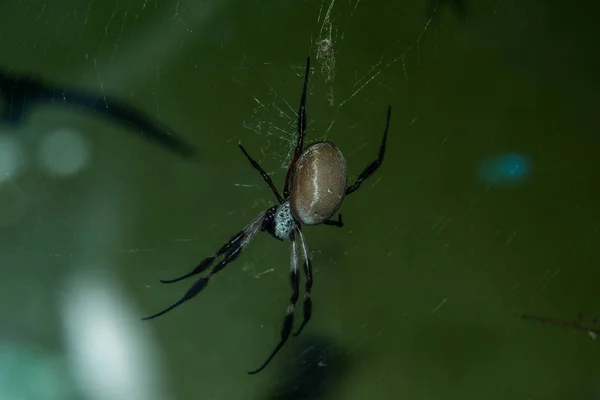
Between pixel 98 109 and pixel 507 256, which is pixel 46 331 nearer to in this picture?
pixel 98 109

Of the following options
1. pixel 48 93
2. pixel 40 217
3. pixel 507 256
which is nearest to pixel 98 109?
pixel 48 93

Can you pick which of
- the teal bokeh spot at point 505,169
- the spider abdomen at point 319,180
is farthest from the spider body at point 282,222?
the teal bokeh spot at point 505,169

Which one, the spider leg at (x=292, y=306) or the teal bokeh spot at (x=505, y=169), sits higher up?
the spider leg at (x=292, y=306)

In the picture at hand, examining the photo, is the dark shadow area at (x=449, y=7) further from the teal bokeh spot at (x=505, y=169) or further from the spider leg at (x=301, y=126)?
the spider leg at (x=301, y=126)

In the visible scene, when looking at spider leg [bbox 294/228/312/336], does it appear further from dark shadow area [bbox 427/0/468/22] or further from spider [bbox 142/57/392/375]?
dark shadow area [bbox 427/0/468/22]

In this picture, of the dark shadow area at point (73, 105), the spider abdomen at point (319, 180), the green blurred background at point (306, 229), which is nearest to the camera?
the spider abdomen at point (319, 180)

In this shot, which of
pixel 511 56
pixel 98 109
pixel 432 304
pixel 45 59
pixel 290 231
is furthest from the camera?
pixel 511 56
